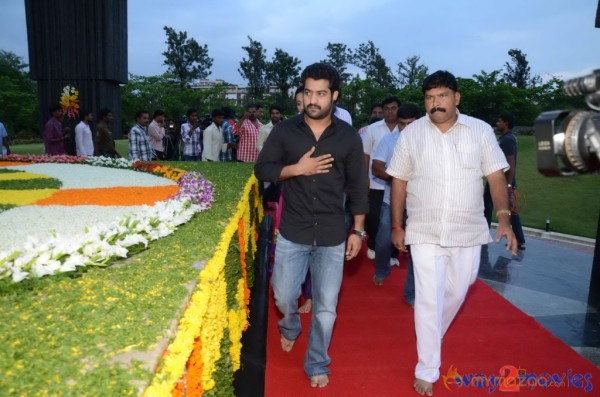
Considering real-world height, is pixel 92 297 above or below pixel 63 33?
below

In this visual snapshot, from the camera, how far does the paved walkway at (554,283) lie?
4629 mm

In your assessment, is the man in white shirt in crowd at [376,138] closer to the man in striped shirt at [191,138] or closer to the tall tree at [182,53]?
the man in striped shirt at [191,138]

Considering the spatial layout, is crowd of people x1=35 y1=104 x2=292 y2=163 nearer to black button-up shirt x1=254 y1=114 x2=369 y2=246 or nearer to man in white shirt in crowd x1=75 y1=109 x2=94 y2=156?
man in white shirt in crowd x1=75 y1=109 x2=94 y2=156

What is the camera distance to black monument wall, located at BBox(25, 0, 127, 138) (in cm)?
2238

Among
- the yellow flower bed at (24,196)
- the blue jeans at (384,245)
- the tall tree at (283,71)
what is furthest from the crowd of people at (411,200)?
the tall tree at (283,71)

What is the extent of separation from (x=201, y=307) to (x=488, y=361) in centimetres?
271

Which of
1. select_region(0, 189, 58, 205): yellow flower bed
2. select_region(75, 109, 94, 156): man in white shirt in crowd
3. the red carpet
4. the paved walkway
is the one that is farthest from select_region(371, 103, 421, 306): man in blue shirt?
select_region(75, 109, 94, 156): man in white shirt in crowd

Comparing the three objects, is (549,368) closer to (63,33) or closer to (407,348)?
(407,348)

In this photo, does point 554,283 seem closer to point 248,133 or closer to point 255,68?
point 248,133

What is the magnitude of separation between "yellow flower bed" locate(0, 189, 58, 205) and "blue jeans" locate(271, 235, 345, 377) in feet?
9.87

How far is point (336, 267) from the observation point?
350 cm

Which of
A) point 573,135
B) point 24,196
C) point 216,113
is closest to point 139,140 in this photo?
point 216,113

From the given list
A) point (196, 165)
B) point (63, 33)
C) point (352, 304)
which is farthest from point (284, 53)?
point (352, 304)

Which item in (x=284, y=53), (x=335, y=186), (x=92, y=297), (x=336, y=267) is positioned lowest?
(x=336, y=267)
